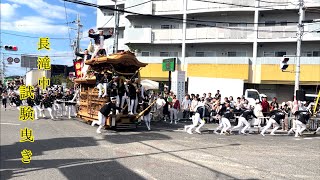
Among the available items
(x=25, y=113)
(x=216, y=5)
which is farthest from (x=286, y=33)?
(x=25, y=113)

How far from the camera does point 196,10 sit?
116ft

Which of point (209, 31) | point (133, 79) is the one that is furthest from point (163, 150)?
point (209, 31)

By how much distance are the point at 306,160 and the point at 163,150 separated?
4.23m

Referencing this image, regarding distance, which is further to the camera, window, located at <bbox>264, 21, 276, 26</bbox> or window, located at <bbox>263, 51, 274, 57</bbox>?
window, located at <bbox>263, 51, 274, 57</bbox>

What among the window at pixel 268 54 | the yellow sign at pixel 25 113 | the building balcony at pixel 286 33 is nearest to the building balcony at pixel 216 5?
the building balcony at pixel 286 33

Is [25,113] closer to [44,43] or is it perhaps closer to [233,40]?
[44,43]

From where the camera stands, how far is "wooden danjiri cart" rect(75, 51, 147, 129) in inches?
594

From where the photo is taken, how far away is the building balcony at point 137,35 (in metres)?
37.2

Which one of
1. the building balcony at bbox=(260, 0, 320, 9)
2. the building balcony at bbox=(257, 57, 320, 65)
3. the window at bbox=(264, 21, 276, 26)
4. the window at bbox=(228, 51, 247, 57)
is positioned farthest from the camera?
the window at bbox=(228, 51, 247, 57)

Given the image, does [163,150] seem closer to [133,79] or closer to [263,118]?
[133,79]

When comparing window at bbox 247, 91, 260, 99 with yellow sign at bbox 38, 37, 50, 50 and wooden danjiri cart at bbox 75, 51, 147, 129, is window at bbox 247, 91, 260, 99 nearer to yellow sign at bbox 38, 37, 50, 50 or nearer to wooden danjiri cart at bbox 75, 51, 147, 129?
wooden danjiri cart at bbox 75, 51, 147, 129

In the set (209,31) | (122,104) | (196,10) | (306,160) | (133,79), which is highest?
(196,10)

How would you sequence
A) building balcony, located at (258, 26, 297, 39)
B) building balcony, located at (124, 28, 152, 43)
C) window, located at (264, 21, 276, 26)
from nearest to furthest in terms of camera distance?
building balcony, located at (258, 26, 297, 39), window, located at (264, 21, 276, 26), building balcony, located at (124, 28, 152, 43)

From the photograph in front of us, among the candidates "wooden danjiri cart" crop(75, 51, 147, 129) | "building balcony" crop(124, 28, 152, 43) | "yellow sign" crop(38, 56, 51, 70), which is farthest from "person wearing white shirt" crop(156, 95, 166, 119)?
"building balcony" crop(124, 28, 152, 43)
